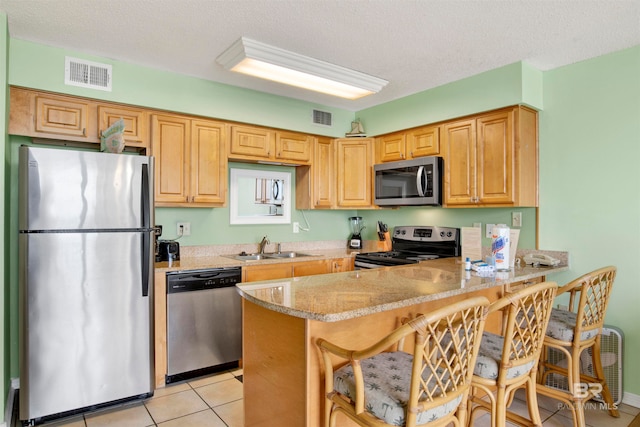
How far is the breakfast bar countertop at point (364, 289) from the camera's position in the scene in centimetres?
154

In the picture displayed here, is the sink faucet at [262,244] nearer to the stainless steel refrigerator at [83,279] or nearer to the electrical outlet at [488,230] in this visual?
the stainless steel refrigerator at [83,279]

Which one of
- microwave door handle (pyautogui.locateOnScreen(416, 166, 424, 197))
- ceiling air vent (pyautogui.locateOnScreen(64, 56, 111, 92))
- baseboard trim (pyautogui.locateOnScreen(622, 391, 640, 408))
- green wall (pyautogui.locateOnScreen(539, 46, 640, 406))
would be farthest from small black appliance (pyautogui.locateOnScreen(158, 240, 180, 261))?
baseboard trim (pyautogui.locateOnScreen(622, 391, 640, 408))

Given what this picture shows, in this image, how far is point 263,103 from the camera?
368 cm

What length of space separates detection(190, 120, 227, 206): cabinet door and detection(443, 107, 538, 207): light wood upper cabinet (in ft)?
6.52

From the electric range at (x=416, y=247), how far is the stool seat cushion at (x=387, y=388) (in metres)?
1.92

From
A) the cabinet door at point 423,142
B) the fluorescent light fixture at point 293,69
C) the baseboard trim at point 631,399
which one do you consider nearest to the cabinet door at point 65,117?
the fluorescent light fixture at point 293,69

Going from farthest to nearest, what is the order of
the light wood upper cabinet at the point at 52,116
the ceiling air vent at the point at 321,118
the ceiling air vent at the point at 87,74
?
the ceiling air vent at the point at 321,118, the ceiling air vent at the point at 87,74, the light wood upper cabinet at the point at 52,116

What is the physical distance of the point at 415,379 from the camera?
1.31 metres

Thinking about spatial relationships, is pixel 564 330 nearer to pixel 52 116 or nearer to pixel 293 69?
pixel 293 69

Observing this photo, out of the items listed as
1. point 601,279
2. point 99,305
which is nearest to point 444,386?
point 601,279

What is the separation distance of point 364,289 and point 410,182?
6.61 feet

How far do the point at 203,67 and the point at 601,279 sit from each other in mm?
3038

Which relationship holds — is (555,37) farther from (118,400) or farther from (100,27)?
(118,400)

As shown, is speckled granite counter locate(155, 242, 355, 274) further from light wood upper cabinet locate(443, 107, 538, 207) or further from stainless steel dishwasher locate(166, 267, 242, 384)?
light wood upper cabinet locate(443, 107, 538, 207)
